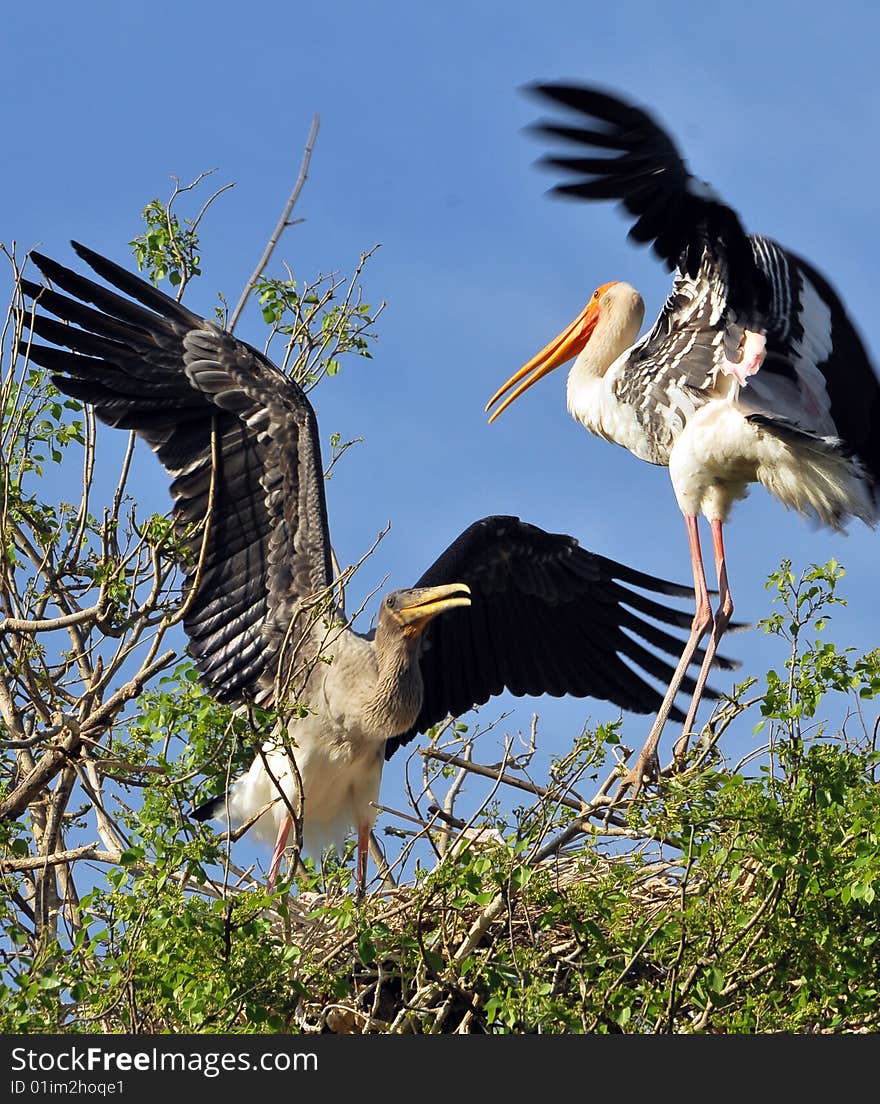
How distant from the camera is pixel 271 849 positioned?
8023 mm

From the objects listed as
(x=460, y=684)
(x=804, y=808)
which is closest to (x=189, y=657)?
(x=460, y=684)

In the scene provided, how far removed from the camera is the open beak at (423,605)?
7.73m

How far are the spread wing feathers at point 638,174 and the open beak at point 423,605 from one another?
5.97 ft

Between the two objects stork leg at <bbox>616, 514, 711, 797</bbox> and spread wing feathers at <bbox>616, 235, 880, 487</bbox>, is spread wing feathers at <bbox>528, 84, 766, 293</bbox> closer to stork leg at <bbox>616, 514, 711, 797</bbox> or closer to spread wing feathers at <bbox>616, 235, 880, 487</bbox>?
spread wing feathers at <bbox>616, 235, 880, 487</bbox>

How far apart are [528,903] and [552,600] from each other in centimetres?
329

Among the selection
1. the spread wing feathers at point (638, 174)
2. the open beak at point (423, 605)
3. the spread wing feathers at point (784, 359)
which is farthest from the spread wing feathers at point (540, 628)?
the spread wing feathers at point (638, 174)

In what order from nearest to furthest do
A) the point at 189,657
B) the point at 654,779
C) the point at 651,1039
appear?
the point at 651,1039 < the point at 654,779 < the point at 189,657

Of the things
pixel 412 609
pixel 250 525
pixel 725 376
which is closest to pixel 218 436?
pixel 250 525

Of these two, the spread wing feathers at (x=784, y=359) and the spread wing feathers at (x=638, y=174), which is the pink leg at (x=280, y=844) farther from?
the spread wing feathers at (x=638, y=174)

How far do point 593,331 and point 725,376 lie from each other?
1.68m

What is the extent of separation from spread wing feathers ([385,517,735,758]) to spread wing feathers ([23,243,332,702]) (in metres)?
1.12

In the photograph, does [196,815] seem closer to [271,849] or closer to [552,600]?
[271,849]

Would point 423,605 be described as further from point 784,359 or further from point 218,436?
point 784,359

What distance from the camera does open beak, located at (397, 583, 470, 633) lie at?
773 cm
